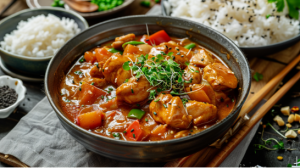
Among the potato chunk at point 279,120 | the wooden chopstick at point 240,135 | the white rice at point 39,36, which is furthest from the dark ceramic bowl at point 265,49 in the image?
the white rice at point 39,36

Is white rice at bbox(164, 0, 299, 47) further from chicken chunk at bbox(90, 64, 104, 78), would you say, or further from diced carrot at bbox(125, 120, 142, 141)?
diced carrot at bbox(125, 120, 142, 141)

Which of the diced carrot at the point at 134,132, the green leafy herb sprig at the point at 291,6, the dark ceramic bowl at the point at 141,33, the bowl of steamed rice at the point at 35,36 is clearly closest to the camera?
the dark ceramic bowl at the point at 141,33

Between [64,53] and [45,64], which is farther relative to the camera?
[45,64]

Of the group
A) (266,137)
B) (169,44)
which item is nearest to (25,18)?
(169,44)

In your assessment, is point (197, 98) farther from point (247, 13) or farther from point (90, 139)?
point (247, 13)

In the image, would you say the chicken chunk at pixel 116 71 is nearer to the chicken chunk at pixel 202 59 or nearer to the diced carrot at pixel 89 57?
the diced carrot at pixel 89 57

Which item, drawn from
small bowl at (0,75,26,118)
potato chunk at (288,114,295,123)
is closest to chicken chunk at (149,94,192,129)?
potato chunk at (288,114,295,123)

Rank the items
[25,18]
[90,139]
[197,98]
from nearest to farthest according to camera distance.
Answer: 1. [90,139]
2. [197,98]
3. [25,18]
